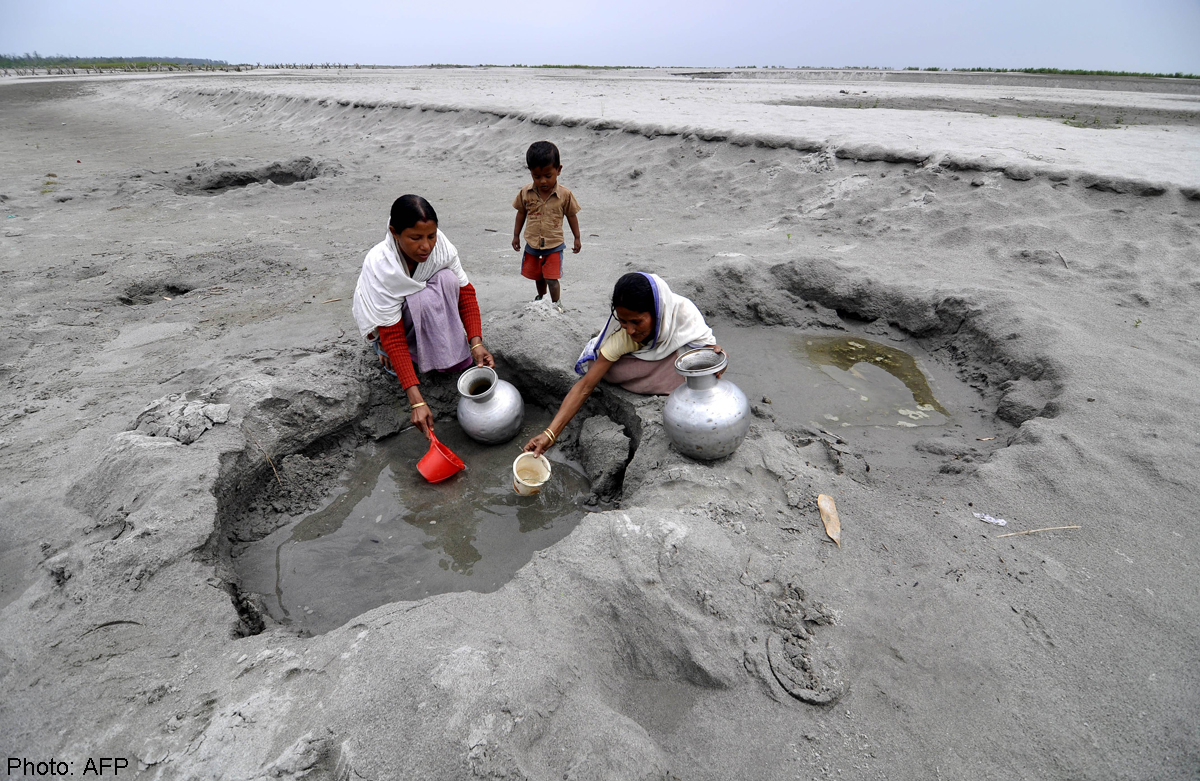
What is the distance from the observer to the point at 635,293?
2.53 m

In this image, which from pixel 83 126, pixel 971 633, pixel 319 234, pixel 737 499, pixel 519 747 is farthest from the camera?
pixel 83 126

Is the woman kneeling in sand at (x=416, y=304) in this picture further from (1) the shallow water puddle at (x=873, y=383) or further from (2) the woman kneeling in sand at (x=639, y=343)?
(1) the shallow water puddle at (x=873, y=383)

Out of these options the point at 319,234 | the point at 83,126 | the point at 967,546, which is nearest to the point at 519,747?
the point at 967,546

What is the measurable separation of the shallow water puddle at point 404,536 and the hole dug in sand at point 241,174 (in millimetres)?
7029

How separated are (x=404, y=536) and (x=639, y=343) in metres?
1.42

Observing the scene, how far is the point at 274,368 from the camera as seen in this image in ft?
10.4

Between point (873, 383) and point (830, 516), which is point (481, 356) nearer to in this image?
point (830, 516)

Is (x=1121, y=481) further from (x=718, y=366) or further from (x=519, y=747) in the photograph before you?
(x=519, y=747)

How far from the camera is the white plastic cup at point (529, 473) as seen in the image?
2658mm

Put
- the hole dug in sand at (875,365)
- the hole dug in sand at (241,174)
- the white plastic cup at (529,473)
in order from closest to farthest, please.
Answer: the white plastic cup at (529,473) → the hole dug in sand at (875,365) → the hole dug in sand at (241,174)

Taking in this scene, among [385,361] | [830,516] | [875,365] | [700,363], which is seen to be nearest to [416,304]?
[385,361]

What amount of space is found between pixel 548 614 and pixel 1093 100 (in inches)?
627

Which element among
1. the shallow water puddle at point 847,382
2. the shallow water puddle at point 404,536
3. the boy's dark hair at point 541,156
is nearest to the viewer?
the shallow water puddle at point 404,536

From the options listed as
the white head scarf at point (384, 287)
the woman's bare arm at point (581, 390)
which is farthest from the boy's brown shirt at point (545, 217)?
the woman's bare arm at point (581, 390)
